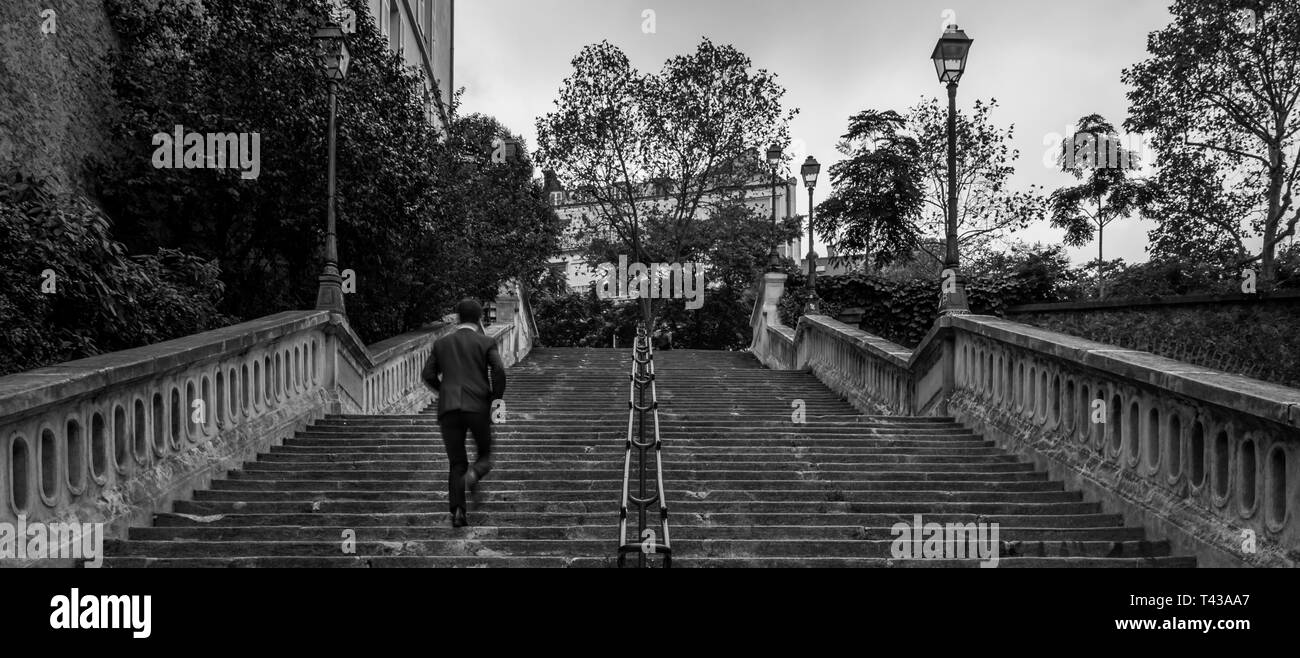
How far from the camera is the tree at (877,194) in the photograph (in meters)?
27.3

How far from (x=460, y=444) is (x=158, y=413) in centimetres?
222

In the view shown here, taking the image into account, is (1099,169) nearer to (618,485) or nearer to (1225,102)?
(1225,102)

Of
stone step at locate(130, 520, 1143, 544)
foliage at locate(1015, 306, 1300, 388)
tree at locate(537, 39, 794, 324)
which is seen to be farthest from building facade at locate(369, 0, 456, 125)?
stone step at locate(130, 520, 1143, 544)

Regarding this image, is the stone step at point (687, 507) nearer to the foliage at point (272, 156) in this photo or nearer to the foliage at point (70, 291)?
the foliage at point (70, 291)

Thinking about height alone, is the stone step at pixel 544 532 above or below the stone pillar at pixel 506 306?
below

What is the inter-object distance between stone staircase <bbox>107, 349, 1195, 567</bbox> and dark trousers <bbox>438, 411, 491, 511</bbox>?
28 cm

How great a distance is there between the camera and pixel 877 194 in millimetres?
27344

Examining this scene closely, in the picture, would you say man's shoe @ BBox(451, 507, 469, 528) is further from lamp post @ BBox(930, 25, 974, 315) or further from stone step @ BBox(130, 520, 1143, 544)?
lamp post @ BBox(930, 25, 974, 315)

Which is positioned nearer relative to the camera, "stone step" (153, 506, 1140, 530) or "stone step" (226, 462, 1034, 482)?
"stone step" (153, 506, 1140, 530)

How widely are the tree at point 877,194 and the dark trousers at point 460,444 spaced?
2206 centimetres

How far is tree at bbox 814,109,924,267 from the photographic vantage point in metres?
27.3

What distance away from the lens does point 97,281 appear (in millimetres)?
8492

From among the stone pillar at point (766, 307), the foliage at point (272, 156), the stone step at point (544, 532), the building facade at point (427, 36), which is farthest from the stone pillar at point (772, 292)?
the stone step at point (544, 532)
